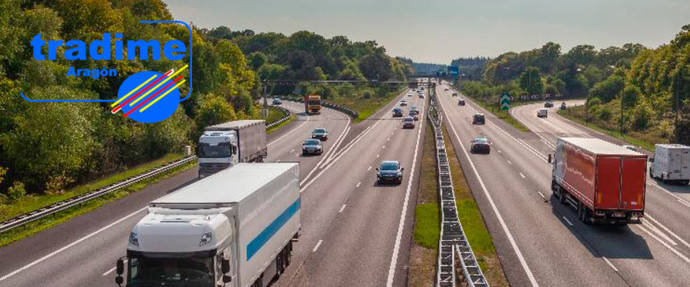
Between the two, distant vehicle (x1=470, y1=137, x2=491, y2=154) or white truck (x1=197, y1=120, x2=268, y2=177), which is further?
distant vehicle (x1=470, y1=137, x2=491, y2=154)

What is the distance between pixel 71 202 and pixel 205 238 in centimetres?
2245

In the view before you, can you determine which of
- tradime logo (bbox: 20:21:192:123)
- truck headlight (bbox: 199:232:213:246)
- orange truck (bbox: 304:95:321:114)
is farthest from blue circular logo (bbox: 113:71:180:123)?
truck headlight (bbox: 199:232:213:246)

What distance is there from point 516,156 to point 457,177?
16.6 meters

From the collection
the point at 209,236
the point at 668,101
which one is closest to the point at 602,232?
the point at 209,236

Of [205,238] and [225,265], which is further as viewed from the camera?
[225,265]

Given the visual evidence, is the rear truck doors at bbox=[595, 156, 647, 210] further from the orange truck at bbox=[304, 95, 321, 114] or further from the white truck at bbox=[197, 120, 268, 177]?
the orange truck at bbox=[304, 95, 321, 114]

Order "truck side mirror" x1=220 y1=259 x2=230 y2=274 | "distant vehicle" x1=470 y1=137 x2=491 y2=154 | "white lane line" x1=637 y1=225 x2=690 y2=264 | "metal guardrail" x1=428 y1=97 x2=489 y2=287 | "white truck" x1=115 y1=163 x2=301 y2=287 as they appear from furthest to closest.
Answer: "distant vehicle" x1=470 y1=137 x2=491 y2=154
"white lane line" x1=637 y1=225 x2=690 y2=264
"metal guardrail" x1=428 y1=97 x2=489 y2=287
"truck side mirror" x1=220 y1=259 x2=230 y2=274
"white truck" x1=115 y1=163 x2=301 y2=287

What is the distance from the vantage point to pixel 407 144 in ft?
226

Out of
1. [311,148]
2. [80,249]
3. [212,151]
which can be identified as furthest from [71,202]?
[311,148]

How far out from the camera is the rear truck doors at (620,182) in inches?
1114

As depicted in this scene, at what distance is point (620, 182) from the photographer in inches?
1121

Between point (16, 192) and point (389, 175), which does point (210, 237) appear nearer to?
point (16, 192)

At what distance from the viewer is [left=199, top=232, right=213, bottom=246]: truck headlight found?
46.4 feet

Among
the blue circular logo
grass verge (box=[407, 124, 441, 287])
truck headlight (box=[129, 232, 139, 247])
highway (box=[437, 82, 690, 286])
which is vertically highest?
the blue circular logo
